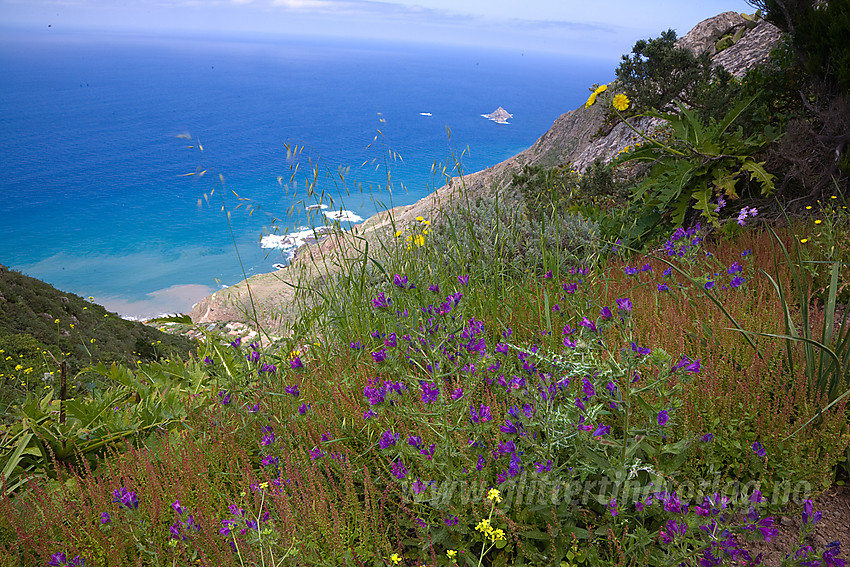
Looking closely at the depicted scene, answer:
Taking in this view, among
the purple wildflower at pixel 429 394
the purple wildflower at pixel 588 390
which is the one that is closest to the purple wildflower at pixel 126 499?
the purple wildflower at pixel 429 394

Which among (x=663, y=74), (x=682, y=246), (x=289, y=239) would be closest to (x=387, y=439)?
(x=682, y=246)

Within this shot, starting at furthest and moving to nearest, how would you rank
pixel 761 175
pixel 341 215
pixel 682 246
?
pixel 761 175
pixel 341 215
pixel 682 246

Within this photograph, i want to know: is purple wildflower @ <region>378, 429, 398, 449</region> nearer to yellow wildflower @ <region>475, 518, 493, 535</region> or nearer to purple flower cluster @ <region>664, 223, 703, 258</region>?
yellow wildflower @ <region>475, 518, 493, 535</region>

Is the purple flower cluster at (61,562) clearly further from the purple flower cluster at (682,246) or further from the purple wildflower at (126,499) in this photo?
the purple flower cluster at (682,246)

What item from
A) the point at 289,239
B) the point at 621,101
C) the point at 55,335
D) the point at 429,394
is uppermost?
the point at 621,101

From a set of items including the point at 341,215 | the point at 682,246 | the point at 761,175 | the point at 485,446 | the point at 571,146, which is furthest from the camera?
the point at 571,146

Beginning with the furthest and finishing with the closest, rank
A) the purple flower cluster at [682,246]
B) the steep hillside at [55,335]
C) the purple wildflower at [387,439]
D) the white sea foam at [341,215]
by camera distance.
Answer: the steep hillside at [55,335], the white sea foam at [341,215], the purple flower cluster at [682,246], the purple wildflower at [387,439]

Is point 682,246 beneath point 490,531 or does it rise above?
above

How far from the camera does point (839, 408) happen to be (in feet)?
5.71

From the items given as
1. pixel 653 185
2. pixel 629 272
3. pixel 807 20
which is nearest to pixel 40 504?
pixel 629 272

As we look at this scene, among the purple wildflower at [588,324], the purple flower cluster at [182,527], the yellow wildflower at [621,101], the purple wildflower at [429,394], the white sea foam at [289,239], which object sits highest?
the yellow wildflower at [621,101]

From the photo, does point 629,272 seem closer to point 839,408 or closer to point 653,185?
point 839,408

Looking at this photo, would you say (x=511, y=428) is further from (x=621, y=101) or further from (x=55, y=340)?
(x=621, y=101)

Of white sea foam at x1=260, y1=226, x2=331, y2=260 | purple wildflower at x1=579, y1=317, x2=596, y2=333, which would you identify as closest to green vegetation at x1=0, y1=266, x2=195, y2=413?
white sea foam at x1=260, y1=226, x2=331, y2=260
